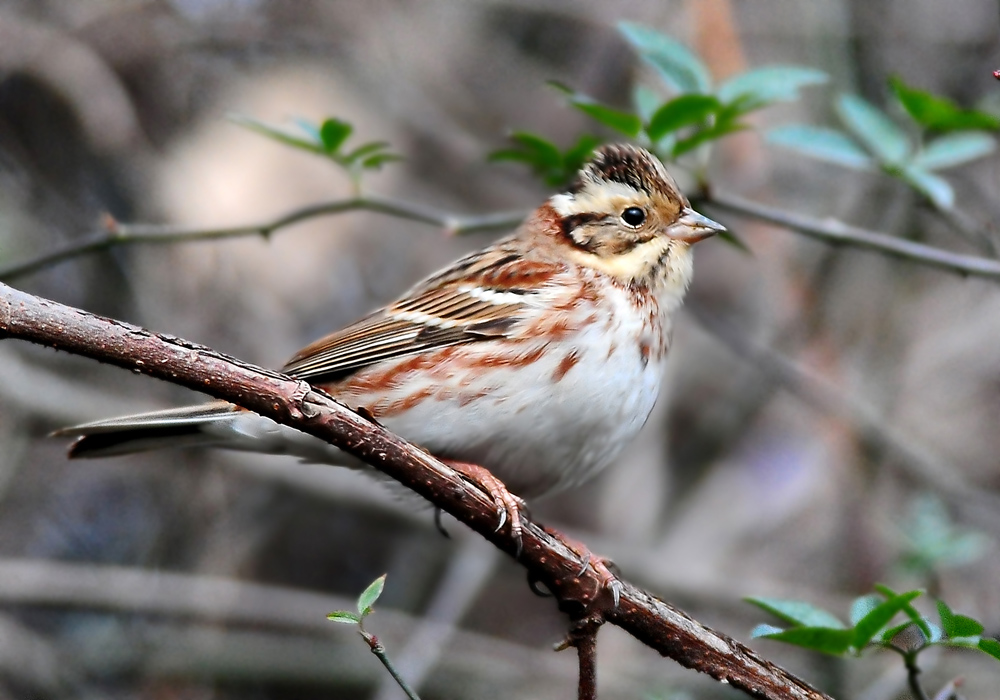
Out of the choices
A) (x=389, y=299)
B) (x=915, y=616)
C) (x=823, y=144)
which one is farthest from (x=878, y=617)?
(x=389, y=299)

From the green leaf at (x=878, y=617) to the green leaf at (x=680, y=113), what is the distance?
4.86 feet

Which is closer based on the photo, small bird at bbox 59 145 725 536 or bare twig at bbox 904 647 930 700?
bare twig at bbox 904 647 930 700

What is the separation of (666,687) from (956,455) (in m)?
2.71

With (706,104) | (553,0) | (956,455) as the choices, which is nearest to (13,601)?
(706,104)

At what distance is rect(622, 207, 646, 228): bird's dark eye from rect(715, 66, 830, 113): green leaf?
0.42 metres

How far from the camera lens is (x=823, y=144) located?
337 centimetres

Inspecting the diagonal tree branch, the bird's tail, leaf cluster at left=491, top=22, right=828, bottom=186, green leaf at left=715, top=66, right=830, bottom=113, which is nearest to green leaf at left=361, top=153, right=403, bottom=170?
the diagonal tree branch

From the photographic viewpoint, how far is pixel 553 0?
20.2ft

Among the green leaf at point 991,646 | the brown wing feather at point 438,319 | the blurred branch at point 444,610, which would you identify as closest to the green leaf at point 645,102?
the brown wing feather at point 438,319

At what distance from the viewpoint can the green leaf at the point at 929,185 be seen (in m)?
3.28

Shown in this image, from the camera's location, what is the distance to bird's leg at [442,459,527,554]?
254cm

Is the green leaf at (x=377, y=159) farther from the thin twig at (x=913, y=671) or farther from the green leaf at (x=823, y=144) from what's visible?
the thin twig at (x=913, y=671)

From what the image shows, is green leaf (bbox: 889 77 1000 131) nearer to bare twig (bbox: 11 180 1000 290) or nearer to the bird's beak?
bare twig (bbox: 11 180 1000 290)

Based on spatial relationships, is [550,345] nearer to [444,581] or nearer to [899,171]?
[899,171]
